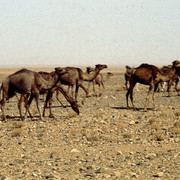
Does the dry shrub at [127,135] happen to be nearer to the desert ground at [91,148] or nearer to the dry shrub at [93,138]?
the desert ground at [91,148]

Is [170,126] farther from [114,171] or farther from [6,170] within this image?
[6,170]

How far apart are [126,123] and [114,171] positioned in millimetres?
5551

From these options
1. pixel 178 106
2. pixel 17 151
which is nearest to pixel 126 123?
pixel 17 151

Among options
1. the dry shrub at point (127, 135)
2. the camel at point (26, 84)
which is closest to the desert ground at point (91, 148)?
the dry shrub at point (127, 135)

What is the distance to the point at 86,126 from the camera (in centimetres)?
1212

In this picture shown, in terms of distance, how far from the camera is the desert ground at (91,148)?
7.21 metres

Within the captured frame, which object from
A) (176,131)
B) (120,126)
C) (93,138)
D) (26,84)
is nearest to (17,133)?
(93,138)

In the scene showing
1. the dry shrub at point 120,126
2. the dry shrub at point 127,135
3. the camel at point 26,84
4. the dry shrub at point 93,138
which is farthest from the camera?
the camel at point 26,84

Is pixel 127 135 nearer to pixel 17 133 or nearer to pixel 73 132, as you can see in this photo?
pixel 73 132

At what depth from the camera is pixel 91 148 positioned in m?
9.45

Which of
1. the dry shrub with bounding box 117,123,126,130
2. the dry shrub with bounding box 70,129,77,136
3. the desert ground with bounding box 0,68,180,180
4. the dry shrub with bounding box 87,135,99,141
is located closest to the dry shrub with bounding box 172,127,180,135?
the desert ground with bounding box 0,68,180,180

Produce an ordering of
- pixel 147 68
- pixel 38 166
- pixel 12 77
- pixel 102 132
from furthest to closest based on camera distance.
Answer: pixel 147 68 → pixel 12 77 → pixel 102 132 → pixel 38 166

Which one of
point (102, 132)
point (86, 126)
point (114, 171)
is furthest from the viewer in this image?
point (86, 126)

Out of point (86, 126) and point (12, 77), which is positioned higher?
point (12, 77)
